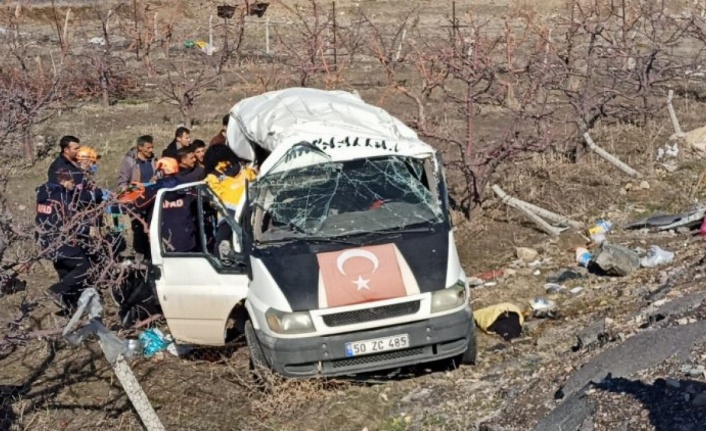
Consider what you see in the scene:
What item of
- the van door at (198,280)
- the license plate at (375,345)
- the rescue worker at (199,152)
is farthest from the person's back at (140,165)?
the license plate at (375,345)

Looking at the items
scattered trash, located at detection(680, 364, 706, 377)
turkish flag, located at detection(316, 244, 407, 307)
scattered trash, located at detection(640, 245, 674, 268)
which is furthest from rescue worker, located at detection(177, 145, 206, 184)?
scattered trash, located at detection(680, 364, 706, 377)

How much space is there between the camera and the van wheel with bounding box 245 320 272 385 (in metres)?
7.84

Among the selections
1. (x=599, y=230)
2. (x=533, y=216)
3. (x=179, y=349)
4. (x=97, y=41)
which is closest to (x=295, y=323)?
(x=179, y=349)

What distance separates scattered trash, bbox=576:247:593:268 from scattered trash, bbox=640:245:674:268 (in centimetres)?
55

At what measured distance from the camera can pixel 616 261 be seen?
392 inches

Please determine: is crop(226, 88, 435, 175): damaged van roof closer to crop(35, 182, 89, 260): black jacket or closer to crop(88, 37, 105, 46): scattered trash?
crop(35, 182, 89, 260): black jacket

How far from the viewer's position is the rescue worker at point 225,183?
8.62m

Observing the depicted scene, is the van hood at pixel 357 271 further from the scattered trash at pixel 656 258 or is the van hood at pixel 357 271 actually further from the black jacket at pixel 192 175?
the scattered trash at pixel 656 258

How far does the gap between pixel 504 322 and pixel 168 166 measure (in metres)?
3.68

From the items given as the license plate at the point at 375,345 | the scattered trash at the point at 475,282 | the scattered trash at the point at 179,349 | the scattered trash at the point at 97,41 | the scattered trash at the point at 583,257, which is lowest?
the scattered trash at the point at 97,41

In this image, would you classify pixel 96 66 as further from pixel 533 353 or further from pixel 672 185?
pixel 533 353

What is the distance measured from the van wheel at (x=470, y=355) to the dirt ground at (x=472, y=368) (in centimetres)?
6

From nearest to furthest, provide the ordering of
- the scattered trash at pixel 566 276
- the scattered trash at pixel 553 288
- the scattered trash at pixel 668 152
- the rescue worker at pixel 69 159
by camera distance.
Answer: the rescue worker at pixel 69 159 < the scattered trash at pixel 553 288 < the scattered trash at pixel 566 276 < the scattered trash at pixel 668 152

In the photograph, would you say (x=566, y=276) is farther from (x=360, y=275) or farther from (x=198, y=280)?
(x=198, y=280)
